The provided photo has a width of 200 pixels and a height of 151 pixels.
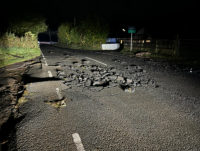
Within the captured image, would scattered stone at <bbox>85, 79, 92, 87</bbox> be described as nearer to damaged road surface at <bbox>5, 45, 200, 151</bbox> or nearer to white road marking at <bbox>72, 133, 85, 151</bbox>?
damaged road surface at <bbox>5, 45, 200, 151</bbox>

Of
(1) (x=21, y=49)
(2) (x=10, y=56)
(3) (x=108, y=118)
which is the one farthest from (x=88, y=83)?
(1) (x=21, y=49)

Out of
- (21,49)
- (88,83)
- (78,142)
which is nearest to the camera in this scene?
(78,142)

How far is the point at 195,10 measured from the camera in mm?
30172

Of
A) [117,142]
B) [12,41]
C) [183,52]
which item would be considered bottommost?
[117,142]

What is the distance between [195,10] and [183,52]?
25.5m

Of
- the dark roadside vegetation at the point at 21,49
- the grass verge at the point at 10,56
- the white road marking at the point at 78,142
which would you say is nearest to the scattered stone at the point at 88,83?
the dark roadside vegetation at the point at 21,49

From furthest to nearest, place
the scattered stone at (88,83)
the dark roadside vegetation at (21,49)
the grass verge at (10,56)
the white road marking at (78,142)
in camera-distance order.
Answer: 1. the grass verge at (10,56)
2. the scattered stone at (88,83)
3. the dark roadside vegetation at (21,49)
4. the white road marking at (78,142)

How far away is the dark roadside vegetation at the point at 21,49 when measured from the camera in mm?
3442

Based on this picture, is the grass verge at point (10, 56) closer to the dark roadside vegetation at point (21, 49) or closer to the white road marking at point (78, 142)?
the dark roadside vegetation at point (21, 49)

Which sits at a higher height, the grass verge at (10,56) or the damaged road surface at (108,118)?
the grass verge at (10,56)

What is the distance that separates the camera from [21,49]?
16406 mm

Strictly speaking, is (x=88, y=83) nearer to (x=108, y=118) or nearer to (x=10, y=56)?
(x=108, y=118)

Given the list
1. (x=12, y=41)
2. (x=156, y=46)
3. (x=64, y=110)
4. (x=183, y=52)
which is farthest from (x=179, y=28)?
(x=64, y=110)

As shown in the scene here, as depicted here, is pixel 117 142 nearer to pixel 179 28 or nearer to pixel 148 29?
pixel 179 28
